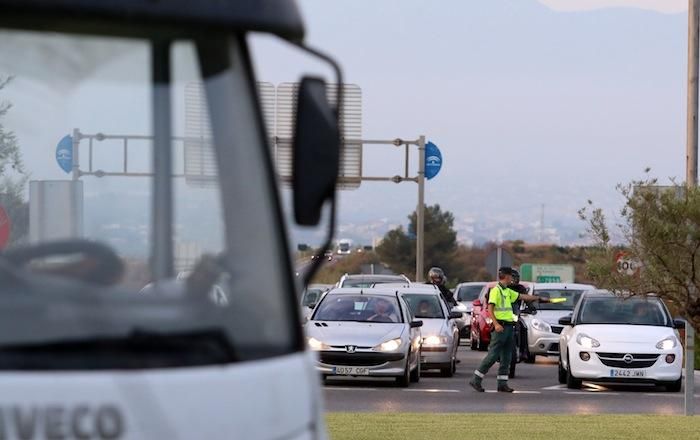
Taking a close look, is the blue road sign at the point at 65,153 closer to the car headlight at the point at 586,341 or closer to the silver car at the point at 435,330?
the car headlight at the point at 586,341

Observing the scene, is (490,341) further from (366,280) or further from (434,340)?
(366,280)

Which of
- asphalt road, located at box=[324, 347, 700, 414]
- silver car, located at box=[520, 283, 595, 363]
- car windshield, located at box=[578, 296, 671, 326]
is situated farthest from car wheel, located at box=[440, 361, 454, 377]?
silver car, located at box=[520, 283, 595, 363]

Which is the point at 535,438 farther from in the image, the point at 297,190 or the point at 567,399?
the point at 297,190

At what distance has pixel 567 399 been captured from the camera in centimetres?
2502

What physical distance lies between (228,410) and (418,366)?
930 inches

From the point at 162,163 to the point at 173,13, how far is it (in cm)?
47

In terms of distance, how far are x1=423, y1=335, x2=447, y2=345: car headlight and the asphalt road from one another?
0.58m

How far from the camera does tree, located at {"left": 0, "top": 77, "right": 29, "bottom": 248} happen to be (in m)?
5.30

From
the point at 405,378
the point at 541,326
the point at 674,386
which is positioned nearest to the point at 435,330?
the point at 405,378

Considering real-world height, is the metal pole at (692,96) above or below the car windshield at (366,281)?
above

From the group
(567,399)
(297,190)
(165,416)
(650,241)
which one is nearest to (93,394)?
(165,416)

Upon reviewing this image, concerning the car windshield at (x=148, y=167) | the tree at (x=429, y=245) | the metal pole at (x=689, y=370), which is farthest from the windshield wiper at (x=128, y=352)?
the tree at (x=429, y=245)

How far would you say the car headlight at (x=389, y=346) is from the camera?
86.3 feet

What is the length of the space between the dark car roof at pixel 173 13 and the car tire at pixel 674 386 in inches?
895
